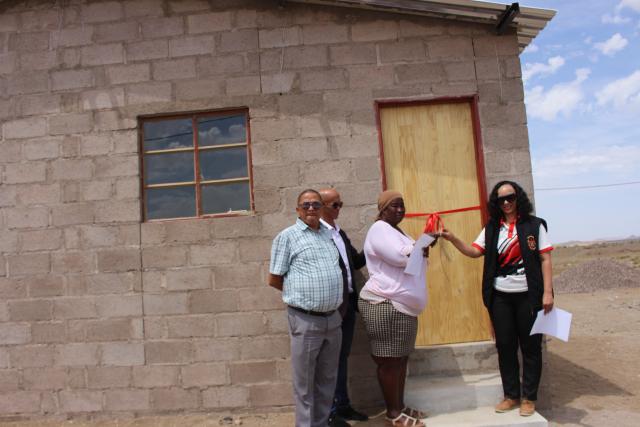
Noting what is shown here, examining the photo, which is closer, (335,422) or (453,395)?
(335,422)

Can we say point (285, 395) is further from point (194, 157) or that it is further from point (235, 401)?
point (194, 157)

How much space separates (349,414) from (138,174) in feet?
9.29

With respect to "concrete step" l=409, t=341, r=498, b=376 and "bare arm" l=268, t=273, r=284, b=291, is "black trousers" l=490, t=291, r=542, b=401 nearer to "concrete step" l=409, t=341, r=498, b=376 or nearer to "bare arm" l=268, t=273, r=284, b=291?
"concrete step" l=409, t=341, r=498, b=376

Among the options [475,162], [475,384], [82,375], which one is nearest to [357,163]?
[475,162]

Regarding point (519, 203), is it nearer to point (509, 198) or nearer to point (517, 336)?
point (509, 198)

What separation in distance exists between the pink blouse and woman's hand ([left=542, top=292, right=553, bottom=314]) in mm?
857

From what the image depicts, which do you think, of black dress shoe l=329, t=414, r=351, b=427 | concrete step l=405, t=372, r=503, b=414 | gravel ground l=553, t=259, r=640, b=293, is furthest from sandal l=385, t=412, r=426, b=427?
gravel ground l=553, t=259, r=640, b=293

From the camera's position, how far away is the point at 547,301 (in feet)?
12.2

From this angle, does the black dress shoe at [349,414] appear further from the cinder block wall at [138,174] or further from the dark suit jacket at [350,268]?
the dark suit jacket at [350,268]

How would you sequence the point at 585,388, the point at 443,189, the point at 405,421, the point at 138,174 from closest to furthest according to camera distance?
the point at 405,421, the point at 443,189, the point at 138,174, the point at 585,388

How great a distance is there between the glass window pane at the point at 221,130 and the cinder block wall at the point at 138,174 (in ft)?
0.53

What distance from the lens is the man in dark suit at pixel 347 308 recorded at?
159 inches

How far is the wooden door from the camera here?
466cm

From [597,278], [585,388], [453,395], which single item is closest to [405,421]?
[453,395]
